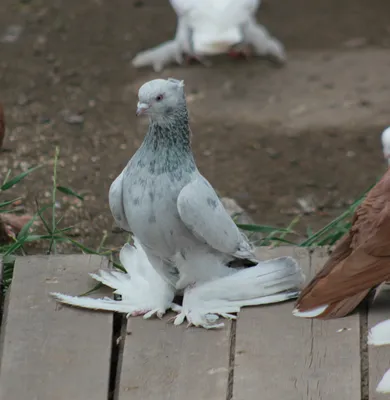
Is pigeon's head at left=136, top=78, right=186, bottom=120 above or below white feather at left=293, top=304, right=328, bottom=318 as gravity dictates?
above

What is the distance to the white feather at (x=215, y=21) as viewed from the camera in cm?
666

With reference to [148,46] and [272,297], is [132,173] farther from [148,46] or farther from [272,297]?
[148,46]

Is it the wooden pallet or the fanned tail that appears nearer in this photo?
the wooden pallet

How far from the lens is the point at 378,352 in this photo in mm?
3080

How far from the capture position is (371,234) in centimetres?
322

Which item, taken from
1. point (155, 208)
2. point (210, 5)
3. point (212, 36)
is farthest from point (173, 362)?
point (210, 5)

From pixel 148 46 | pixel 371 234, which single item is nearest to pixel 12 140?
pixel 148 46

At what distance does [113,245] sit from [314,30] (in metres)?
3.05

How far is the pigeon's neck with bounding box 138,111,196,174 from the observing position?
10.3ft

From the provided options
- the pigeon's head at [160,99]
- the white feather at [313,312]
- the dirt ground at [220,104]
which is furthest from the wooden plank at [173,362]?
the dirt ground at [220,104]

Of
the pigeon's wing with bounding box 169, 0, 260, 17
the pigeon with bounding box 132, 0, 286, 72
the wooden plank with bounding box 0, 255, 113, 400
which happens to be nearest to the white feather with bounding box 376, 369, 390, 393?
the wooden plank with bounding box 0, 255, 113, 400

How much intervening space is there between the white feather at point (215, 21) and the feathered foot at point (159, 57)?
0.17 meters

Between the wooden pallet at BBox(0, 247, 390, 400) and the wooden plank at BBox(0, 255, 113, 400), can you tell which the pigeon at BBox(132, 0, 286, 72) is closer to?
the wooden plank at BBox(0, 255, 113, 400)

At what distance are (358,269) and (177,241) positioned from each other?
22.3 inches
